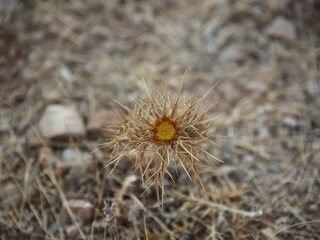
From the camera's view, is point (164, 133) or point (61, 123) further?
point (61, 123)

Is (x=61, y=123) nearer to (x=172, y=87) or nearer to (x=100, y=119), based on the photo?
(x=100, y=119)

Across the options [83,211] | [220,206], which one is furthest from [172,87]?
[83,211]

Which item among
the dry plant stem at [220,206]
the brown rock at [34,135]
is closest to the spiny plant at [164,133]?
the dry plant stem at [220,206]

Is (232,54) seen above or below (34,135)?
above

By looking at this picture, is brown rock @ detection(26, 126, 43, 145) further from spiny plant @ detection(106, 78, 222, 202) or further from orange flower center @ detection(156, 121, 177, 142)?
orange flower center @ detection(156, 121, 177, 142)

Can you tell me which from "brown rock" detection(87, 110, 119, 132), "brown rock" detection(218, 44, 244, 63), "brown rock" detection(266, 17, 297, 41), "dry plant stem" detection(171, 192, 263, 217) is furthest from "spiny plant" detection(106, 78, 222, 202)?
"brown rock" detection(266, 17, 297, 41)

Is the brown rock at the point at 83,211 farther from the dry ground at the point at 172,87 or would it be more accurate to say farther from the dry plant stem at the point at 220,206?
the dry plant stem at the point at 220,206

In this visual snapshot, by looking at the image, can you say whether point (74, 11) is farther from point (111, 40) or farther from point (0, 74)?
point (0, 74)
